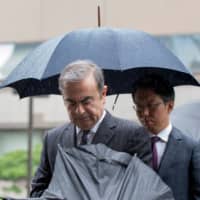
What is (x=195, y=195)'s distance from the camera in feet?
11.7

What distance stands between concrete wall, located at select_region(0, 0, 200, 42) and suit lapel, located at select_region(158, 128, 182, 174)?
7072 millimetres

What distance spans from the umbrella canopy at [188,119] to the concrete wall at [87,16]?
503 cm

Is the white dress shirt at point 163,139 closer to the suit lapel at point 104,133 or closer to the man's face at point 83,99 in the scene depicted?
the suit lapel at point 104,133

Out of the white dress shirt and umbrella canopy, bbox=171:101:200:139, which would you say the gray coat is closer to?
the white dress shirt

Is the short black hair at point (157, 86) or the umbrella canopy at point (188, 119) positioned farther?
the umbrella canopy at point (188, 119)

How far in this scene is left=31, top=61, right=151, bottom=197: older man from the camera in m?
3.03

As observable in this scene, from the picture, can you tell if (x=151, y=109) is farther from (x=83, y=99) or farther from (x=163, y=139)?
(x=83, y=99)

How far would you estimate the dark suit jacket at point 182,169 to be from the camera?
358 cm

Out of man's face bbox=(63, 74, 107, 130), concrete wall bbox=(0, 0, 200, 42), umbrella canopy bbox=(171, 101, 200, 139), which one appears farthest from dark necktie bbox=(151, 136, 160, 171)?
concrete wall bbox=(0, 0, 200, 42)

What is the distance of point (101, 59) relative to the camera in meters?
4.01

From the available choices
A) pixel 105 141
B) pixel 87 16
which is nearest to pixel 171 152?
pixel 105 141

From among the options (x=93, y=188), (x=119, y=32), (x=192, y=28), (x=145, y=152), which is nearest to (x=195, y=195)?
(x=145, y=152)

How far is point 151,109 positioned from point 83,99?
0.75m

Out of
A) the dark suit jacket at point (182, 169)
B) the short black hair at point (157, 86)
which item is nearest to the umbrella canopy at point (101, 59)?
the short black hair at point (157, 86)
